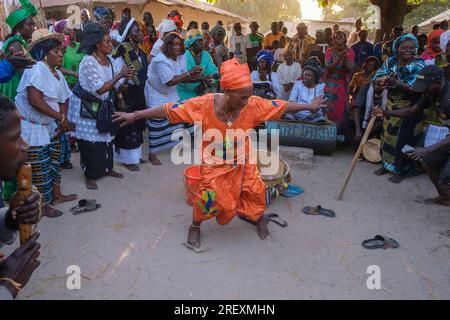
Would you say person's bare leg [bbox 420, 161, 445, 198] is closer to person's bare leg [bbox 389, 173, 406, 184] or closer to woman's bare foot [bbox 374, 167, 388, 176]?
person's bare leg [bbox 389, 173, 406, 184]

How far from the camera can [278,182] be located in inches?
185

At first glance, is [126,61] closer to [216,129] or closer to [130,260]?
[216,129]

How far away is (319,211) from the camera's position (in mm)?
4480

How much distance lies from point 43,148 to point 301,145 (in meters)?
3.99

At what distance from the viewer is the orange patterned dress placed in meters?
3.54

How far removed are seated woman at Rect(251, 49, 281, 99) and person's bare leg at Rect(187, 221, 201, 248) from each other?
4400mm

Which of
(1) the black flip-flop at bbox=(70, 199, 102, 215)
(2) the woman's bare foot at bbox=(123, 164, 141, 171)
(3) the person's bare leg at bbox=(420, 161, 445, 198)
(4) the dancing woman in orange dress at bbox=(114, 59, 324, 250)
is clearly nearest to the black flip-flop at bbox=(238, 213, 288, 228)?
(4) the dancing woman in orange dress at bbox=(114, 59, 324, 250)

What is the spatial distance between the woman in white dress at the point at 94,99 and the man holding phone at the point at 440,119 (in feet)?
10.9

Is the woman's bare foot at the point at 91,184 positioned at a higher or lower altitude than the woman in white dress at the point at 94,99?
lower

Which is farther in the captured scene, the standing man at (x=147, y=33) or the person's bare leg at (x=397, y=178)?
the standing man at (x=147, y=33)

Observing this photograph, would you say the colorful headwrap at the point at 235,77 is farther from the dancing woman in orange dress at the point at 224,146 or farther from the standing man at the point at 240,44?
the standing man at the point at 240,44

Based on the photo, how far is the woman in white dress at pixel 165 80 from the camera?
18.4 feet

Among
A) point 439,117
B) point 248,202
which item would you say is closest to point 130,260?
point 248,202

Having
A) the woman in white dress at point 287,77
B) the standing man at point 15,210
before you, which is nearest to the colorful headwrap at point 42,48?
the standing man at point 15,210
